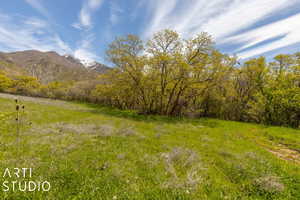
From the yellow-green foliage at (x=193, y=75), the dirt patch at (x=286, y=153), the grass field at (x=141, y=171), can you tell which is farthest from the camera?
the yellow-green foliage at (x=193, y=75)

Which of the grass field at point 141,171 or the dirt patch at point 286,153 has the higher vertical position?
the grass field at point 141,171

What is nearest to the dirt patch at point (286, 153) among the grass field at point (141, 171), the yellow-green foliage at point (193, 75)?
the grass field at point (141, 171)

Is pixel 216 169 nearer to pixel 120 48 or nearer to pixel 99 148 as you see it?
pixel 99 148

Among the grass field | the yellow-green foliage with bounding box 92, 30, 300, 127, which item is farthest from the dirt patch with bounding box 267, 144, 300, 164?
the yellow-green foliage with bounding box 92, 30, 300, 127

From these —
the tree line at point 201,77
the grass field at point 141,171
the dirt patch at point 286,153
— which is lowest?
the dirt patch at point 286,153

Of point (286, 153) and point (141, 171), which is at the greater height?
point (141, 171)

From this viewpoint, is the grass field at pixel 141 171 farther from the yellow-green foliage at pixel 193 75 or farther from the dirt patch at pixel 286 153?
the yellow-green foliage at pixel 193 75

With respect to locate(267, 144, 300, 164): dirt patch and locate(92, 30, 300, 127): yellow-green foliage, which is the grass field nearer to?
locate(267, 144, 300, 164): dirt patch

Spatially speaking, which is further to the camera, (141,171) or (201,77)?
(201,77)

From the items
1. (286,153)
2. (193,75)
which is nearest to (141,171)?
(286,153)

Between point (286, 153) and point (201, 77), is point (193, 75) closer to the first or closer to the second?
point (201, 77)

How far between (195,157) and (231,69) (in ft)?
74.5

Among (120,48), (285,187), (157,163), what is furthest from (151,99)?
(285,187)

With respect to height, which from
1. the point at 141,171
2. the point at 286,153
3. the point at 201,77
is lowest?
the point at 286,153
